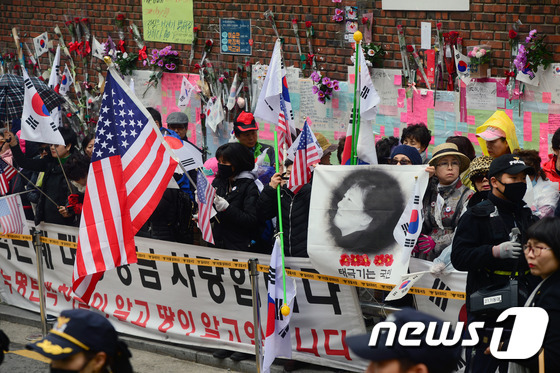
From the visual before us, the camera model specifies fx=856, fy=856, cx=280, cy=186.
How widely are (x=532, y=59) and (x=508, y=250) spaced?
13.1 feet

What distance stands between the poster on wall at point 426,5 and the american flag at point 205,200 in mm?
3746

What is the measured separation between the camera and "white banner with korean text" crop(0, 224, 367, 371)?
23.6 ft

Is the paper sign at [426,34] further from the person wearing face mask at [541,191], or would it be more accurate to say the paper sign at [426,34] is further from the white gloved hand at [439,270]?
the white gloved hand at [439,270]

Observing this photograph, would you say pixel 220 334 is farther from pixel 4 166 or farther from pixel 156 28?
pixel 156 28

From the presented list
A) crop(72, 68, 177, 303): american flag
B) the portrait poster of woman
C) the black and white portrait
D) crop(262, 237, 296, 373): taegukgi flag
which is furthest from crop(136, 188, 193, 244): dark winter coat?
the black and white portrait

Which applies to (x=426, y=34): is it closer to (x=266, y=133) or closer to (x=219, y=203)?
(x=266, y=133)

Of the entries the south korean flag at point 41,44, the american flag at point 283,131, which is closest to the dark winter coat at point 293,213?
the american flag at point 283,131

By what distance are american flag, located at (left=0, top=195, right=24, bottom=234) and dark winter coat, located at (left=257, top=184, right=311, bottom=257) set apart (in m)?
3.37

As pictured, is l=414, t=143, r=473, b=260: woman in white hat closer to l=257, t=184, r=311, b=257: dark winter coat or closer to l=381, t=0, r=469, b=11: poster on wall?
l=257, t=184, r=311, b=257: dark winter coat

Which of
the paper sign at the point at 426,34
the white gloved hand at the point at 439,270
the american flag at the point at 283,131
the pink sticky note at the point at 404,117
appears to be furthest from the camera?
the pink sticky note at the point at 404,117

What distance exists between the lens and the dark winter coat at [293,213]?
23.6ft

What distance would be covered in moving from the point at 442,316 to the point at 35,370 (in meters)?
3.85

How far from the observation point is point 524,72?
8711 mm

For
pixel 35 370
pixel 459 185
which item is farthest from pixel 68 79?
pixel 459 185
